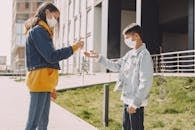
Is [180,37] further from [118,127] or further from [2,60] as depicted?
[2,60]

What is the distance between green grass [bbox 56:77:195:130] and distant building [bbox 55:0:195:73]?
15364 millimetres

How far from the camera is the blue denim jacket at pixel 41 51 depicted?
4.55 meters

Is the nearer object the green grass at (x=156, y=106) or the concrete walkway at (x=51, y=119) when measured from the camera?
the concrete walkway at (x=51, y=119)

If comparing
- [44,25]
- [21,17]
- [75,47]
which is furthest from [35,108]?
[21,17]

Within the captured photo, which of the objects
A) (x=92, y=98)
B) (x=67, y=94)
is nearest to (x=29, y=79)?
(x=92, y=98)

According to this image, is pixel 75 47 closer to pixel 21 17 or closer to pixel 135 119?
pixel 135 119

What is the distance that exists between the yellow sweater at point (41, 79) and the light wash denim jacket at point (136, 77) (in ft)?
2.54

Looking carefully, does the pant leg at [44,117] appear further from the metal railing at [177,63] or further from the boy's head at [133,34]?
the metal railing at [177,63]

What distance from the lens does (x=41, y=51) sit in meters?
4.54

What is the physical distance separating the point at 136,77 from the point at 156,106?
6290mm

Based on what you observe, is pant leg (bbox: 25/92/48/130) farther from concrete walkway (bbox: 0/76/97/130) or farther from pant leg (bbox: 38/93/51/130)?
concrete walkway (bbox: 0/76/97/130)

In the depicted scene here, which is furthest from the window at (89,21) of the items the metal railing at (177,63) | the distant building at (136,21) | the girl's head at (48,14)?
the girl's head at (48,14)

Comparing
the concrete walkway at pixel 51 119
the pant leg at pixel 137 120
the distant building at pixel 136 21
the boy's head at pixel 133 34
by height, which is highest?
the distant building at pixel 136 21

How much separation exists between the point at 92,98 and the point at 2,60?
142 m
